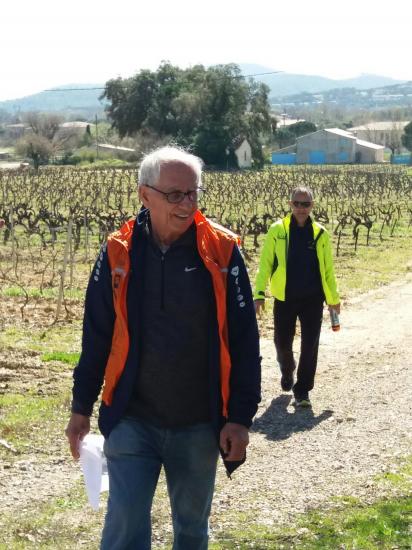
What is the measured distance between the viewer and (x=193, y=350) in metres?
3.15

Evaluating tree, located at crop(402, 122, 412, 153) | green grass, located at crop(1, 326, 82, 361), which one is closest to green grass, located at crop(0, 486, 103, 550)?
green grass, located at crop(1, 326, 82, 361)

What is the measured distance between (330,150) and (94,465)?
9581 centimetres

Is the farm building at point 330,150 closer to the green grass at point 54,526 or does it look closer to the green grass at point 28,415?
the green grass at point 28,415

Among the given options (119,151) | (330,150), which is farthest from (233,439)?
(330,150)

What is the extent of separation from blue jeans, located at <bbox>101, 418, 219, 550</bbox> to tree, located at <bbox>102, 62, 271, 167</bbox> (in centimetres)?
5838

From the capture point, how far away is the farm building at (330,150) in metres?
96.3

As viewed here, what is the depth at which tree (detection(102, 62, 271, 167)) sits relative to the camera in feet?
210

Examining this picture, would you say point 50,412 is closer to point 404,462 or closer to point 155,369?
point 404,462

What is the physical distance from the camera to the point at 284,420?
22.3ft

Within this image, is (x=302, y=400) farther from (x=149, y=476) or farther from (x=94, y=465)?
(x=149, y=476)

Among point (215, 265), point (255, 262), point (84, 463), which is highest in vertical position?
point (215, 265)

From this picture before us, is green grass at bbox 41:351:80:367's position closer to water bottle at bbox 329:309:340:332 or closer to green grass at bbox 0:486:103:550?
water bottle at bbox 329:309:340:332

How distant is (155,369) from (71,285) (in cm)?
980

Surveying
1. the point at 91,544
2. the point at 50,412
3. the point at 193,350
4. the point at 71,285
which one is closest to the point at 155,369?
the point at 193,350
